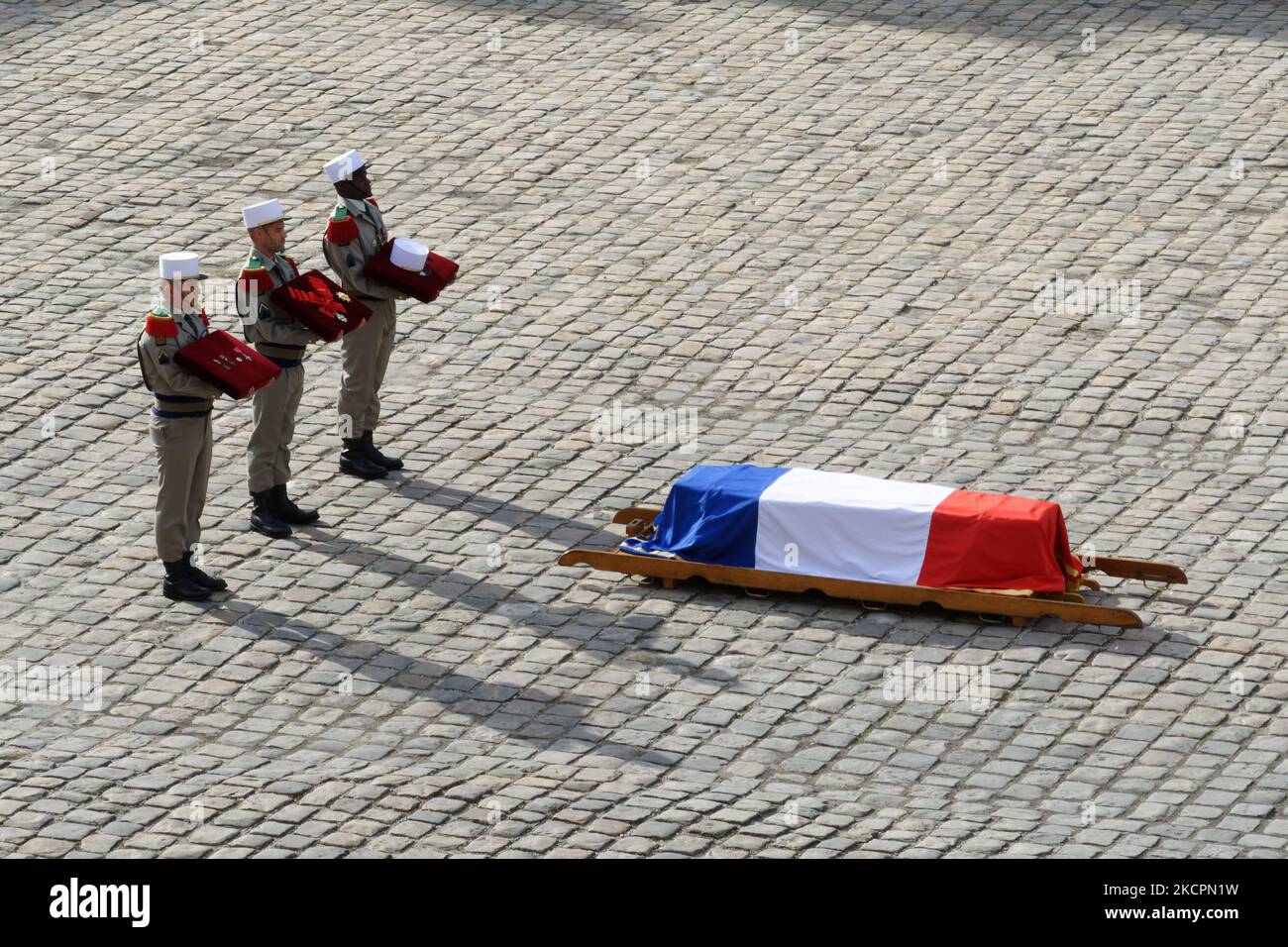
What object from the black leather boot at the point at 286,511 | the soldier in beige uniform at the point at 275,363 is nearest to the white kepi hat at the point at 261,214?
the soldier in beige uniform at the point at 275,363

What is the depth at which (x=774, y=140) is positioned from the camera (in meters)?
18.7

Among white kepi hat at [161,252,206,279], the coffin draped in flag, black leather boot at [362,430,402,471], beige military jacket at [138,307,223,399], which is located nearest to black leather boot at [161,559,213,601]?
beige military jacket at [138,307,223,399]

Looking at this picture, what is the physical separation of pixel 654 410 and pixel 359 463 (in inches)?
80.6

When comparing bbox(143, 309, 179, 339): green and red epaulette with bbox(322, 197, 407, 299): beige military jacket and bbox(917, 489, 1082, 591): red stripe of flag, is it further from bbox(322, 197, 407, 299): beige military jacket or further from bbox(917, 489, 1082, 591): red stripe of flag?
bbox(917, 489, 1082, 591): red stripe of flag

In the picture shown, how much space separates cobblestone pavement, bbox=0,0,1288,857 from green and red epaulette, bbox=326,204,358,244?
4.94ft

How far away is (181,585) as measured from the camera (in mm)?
12359

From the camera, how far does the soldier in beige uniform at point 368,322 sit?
13484 mm

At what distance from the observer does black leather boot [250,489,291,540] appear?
42.9 feet

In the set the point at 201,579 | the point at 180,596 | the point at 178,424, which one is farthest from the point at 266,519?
the point at 178,424

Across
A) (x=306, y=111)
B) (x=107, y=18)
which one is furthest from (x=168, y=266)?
(x=107, y=18)

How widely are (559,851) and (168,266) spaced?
4249 mm

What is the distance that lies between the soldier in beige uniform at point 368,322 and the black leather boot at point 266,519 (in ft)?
2.64
